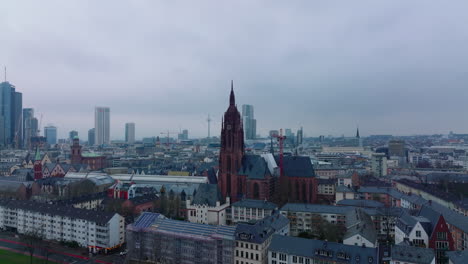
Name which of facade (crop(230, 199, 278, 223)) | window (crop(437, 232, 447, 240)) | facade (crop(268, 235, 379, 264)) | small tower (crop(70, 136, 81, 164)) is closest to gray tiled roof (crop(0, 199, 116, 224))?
facade (crop(230, 199, 278, 223))

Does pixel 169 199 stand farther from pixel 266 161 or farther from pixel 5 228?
pixel 5 228

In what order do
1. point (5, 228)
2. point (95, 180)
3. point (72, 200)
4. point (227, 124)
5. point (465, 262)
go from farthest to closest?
point (95, 180) < point (227, 124) < point (72, 200) < point (5, 228) < point (465, 262)

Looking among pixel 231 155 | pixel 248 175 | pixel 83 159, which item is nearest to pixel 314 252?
pixel 248 175

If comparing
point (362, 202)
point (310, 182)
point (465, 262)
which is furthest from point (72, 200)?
point (465, 262)

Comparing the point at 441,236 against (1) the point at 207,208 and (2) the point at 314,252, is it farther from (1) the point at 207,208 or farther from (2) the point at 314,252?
(1) the point at 207,208

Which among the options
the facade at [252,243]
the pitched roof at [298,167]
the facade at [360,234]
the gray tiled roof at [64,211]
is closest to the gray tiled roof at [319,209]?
the facade at [360,234]
